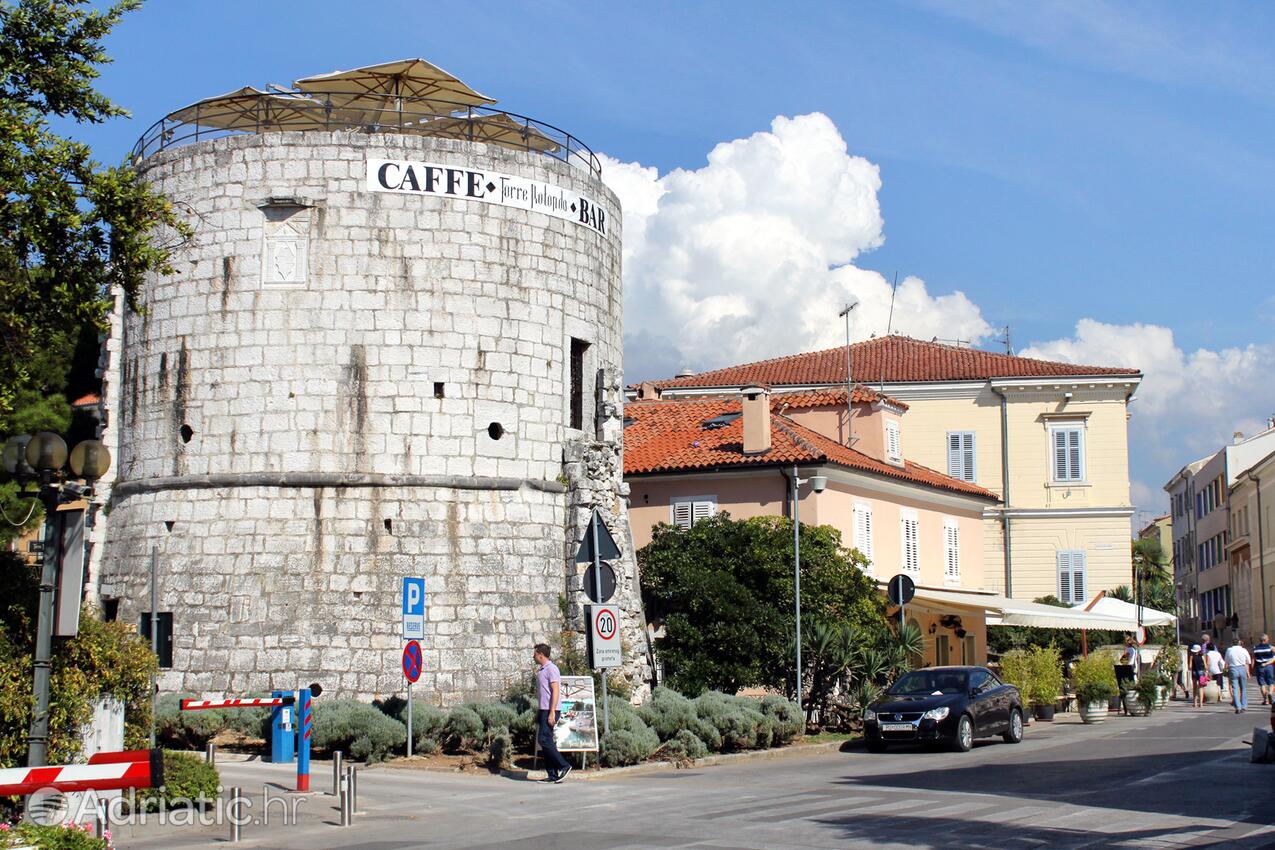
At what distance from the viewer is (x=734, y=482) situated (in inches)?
1256

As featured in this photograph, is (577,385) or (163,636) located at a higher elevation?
(577,385)

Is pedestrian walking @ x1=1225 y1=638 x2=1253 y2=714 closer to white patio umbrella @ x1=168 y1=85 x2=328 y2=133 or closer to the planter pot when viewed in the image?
A: the planter pot

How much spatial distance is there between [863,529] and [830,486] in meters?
2.19

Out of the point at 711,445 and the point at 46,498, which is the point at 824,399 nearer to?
the point at 711,445

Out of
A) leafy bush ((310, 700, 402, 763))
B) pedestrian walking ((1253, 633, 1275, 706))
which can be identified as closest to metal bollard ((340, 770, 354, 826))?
leafy bush ((310, 700, 402, 763))

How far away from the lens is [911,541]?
36.8 meters

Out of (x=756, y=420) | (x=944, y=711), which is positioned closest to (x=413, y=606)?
(x=944, y=711)

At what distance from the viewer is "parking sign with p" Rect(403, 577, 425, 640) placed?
18859mm

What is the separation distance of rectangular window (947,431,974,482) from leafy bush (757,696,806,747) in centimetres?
2789

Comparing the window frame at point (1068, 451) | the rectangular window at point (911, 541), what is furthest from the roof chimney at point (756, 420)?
the window frame at point (1068, 451)

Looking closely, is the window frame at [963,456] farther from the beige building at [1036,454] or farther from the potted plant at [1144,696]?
the potted plant at [1144,696]

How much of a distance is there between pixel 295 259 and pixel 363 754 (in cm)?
836

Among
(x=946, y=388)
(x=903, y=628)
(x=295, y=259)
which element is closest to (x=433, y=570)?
(x=295, y=259)

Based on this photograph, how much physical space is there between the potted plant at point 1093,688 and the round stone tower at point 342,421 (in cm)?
1126
